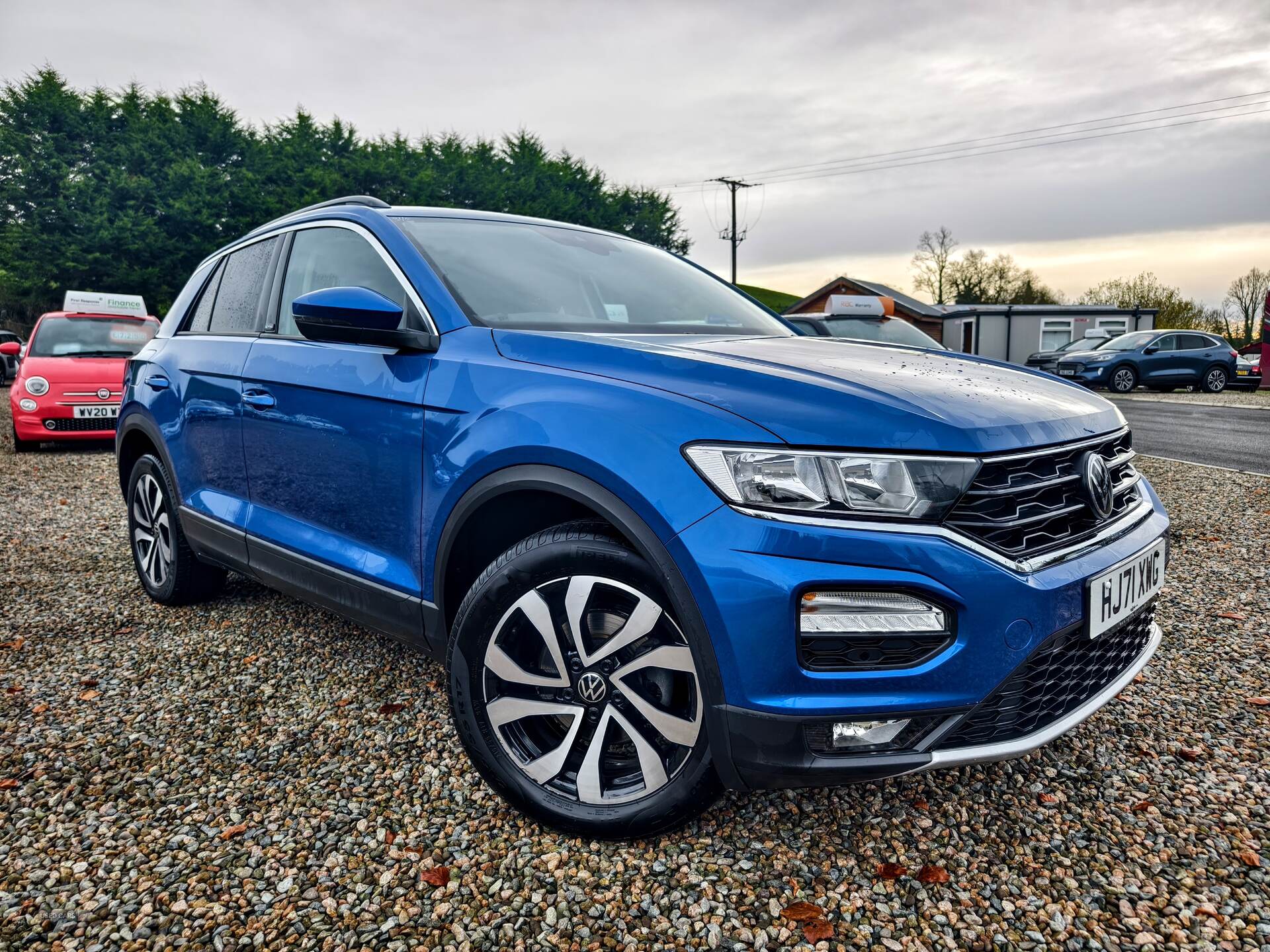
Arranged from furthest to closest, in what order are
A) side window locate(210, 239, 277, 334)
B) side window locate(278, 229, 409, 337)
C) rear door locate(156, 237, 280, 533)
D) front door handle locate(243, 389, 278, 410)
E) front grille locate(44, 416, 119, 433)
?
front grille locate(44, 416, 119, 433)
side window locate(210, 239, 277, 334)
rear door locate(156, 237, 280, 533)
front door handle locate(243, 389, 278, 410)
side window locate(278, 229, 409, 337)

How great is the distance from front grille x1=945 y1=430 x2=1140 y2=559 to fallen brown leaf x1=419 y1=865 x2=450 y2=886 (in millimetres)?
1441

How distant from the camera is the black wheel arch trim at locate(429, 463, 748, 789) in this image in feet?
5.91

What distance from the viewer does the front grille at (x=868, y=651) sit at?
1.71m

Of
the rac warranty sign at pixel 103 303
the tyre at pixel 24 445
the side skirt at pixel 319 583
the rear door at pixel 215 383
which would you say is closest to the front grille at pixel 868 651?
the side skirt at pixel 319 583

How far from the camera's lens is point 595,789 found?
2.06 metres

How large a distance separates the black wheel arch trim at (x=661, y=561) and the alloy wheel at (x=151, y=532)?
269cm

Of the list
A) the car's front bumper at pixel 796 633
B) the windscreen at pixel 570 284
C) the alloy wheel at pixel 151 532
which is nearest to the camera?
the car's front bumper at pixel 796 633

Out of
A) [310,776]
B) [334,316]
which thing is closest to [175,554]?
[310,776]

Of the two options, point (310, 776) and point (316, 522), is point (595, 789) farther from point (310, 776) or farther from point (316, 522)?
point (316, 522)

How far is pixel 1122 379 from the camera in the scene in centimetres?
2141

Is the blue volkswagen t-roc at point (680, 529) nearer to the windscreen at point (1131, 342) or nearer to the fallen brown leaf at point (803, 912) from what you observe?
the fallen brown leaf at point (803, 912)

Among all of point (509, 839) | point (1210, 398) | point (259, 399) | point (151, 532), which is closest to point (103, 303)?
point (151, 532)

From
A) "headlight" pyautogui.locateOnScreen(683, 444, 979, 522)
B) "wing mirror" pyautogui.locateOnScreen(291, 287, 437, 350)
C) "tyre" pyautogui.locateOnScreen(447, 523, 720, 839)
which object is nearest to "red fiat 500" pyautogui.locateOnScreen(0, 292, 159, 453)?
"wing mirror" pyautogui.locateOnScreen(291, 287, 437, 350)

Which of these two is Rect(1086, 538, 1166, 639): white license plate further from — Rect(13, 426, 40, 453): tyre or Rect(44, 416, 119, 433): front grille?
Rect(13, 426, 40, 453): tyre
